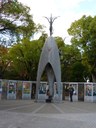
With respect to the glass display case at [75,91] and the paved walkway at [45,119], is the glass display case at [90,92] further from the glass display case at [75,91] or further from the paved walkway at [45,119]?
the paved walkway at [45,119]

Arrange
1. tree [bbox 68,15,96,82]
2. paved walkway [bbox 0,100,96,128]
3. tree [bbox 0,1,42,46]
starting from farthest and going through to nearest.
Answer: tree [bbox 68,15,96,82] → tree [bbox 0,1,42,46] → paved walkway [bbox 0,100,96,128]

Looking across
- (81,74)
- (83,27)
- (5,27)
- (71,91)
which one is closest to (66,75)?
(81,74)

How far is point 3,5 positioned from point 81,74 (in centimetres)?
2899

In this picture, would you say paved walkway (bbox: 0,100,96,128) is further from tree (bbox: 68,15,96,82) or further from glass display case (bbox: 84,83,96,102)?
tree (bbox: 68,15,96,82)

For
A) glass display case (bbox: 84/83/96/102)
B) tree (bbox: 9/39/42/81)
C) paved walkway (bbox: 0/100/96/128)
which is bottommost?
paved walkway (bbox: 0/100/96/128)

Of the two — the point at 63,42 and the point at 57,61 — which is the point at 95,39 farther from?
the point at 57,61

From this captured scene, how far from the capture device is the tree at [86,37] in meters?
50.0

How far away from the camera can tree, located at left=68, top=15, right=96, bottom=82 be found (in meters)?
50.0

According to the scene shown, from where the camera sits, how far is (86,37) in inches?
2003

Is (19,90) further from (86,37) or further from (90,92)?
(86,37)

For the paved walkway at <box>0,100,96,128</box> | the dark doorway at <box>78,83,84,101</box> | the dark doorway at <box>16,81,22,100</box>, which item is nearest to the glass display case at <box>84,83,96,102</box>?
the dark doorway at <box>78,83,84,101</box>

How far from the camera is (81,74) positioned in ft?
175

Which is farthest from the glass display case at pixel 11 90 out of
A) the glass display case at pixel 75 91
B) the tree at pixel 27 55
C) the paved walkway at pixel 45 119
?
the paved walkway at pixel 45 119

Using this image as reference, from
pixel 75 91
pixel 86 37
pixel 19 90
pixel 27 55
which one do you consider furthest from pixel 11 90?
pixel 86 37
